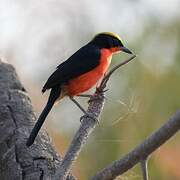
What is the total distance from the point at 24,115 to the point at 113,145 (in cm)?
219

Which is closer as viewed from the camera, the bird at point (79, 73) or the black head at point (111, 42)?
the bird at point (79, 73)

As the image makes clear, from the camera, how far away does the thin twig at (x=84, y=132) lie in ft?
6.68

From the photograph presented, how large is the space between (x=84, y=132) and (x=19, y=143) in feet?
1.04

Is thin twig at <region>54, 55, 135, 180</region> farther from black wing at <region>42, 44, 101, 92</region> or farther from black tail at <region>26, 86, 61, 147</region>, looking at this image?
black wing at <region>42, 44, 101, 92</region>

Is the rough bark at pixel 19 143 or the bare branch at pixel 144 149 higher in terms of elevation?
the bare branch at pixel 144 149

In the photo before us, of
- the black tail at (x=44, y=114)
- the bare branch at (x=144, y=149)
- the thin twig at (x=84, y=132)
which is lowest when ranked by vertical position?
the black tail at (x=44, y=114)

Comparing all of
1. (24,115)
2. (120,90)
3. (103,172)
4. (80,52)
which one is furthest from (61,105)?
(103,172)

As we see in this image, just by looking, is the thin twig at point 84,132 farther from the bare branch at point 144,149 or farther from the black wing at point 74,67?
the black wing at point 74,67

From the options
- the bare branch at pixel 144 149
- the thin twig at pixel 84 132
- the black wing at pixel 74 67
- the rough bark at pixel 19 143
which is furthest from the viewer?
the black wing at pixel 74 67

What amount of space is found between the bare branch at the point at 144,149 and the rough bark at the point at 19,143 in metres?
0.36

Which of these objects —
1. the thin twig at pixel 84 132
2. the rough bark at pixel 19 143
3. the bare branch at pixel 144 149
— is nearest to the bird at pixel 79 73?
the rough bark at pixel 19 143

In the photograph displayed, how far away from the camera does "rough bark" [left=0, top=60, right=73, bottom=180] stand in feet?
7.42

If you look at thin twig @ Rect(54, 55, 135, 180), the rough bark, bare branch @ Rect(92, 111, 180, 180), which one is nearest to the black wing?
the rough bark

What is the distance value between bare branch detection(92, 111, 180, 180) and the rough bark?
0.36 metres
